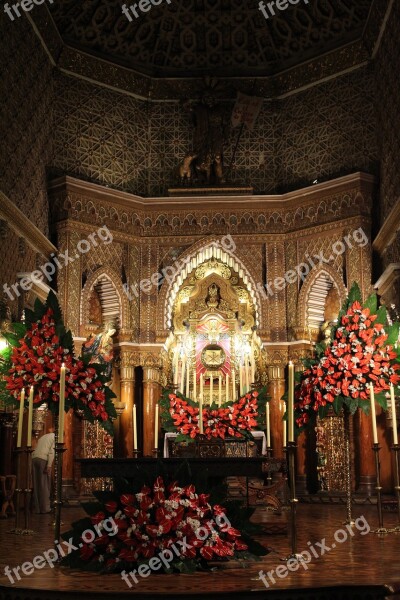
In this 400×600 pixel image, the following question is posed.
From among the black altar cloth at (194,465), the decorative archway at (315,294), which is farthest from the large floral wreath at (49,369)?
the decorative archway at (315,294)

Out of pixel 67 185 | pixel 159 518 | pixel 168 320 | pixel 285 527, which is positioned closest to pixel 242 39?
pixel 67 185

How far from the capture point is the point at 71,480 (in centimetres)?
1641

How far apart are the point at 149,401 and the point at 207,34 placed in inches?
357

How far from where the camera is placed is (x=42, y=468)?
13578 millimetres

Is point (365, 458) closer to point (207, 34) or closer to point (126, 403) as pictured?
point (126, 403)

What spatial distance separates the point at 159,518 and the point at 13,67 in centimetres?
1124

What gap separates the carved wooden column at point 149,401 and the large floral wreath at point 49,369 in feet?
18.1

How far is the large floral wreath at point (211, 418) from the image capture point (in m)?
12.1

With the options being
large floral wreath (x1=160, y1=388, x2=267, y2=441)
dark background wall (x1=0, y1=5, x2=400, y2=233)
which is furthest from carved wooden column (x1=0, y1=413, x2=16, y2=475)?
dark background wall (x1=0, y1=5, x2=400, y2=233)

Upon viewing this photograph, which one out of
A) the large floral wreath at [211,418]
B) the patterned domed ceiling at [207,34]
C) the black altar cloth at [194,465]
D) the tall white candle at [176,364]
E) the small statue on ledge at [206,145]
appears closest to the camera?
the black altar cloth at [194,465]

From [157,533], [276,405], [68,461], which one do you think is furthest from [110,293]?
[157,533]

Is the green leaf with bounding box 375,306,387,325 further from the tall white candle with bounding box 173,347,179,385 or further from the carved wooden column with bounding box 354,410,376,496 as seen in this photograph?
the tall white candle with bounding box 173,347,179,385

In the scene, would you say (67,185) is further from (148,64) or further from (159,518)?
(159,518)

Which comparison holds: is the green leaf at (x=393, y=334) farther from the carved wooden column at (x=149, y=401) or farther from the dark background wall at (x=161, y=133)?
the carved wooden column at (x=149, y=401)
